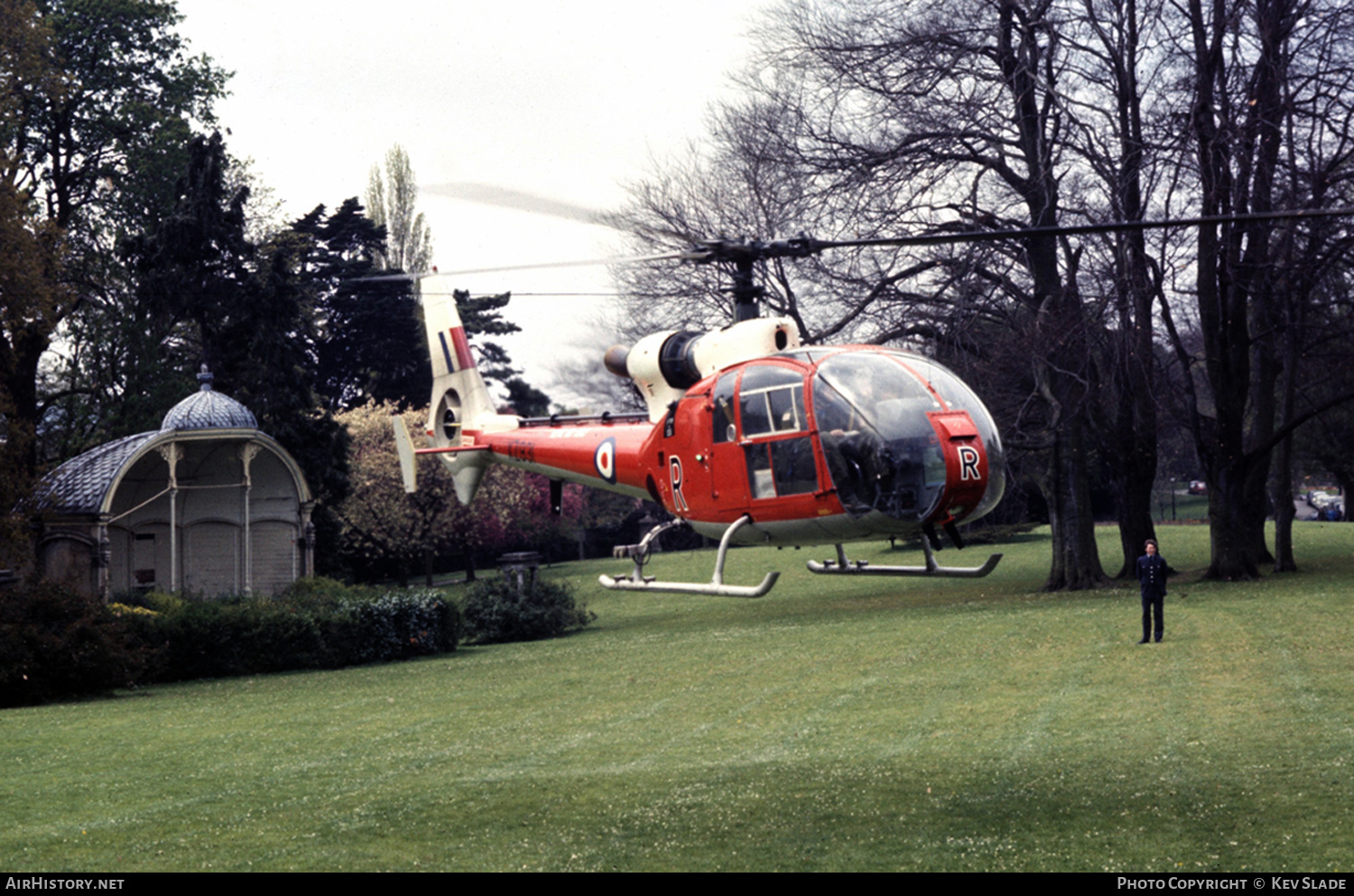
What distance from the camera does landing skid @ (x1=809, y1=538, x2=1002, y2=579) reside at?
13.5 meters

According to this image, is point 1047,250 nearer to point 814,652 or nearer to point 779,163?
point 779,163

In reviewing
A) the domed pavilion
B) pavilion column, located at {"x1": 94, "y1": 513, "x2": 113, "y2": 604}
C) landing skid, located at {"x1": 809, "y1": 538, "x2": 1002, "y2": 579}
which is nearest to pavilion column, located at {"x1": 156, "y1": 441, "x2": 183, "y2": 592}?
the domed pavilion

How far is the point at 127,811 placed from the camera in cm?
1599

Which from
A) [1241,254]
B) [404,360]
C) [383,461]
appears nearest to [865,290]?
[1241,254]

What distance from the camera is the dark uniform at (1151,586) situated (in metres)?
25.1

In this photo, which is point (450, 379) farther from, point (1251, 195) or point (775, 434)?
point (1251, 195)

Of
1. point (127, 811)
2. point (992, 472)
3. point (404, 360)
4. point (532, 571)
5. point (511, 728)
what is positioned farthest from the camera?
point (404, 360)

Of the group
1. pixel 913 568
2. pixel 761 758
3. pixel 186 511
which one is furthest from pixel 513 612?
pixel 913 568

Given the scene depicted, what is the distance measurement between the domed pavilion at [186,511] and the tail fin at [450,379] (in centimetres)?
1366

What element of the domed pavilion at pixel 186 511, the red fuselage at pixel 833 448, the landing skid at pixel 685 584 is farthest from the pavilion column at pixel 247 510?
the red fuselage at pixel 833 448

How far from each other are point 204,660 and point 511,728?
13271mm

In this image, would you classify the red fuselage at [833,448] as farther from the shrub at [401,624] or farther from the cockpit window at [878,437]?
the shrub at [401,624]

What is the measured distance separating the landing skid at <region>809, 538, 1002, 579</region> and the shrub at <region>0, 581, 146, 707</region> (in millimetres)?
18237

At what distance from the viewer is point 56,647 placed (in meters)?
26.6
